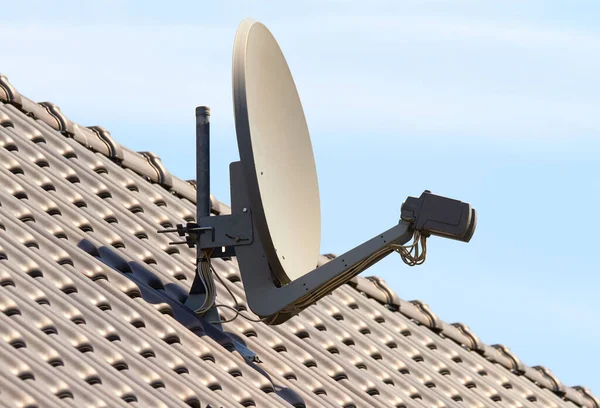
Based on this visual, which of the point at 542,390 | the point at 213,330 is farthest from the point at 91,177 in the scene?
the point at 542,390

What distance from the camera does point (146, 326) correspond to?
9297mm

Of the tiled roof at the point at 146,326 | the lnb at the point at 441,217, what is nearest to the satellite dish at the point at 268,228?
the lnb at the point at 441,217

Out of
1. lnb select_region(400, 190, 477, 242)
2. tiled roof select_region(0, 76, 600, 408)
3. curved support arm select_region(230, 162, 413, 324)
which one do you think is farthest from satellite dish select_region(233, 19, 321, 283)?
lnb select_region(400, 190, 477, 242)

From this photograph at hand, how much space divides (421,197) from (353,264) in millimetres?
701

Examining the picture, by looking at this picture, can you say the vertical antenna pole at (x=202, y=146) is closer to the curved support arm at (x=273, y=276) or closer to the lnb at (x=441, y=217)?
the curved support arm at (x=273, y=276)

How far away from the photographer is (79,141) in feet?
39.5

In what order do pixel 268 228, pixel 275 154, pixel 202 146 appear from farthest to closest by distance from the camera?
pixel 202 146, pixel 275 154, pixel 268 228

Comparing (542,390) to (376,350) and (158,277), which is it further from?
(158,277)

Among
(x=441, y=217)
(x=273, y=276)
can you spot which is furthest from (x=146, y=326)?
(x=441, y=217)

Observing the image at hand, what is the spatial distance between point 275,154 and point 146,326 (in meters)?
1.74

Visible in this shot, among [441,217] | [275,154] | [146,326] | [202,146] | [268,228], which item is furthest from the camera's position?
[202,146]

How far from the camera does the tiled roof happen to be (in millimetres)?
8188

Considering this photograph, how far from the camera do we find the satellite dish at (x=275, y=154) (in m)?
9.47

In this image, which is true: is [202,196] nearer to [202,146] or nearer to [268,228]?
[202,146]
